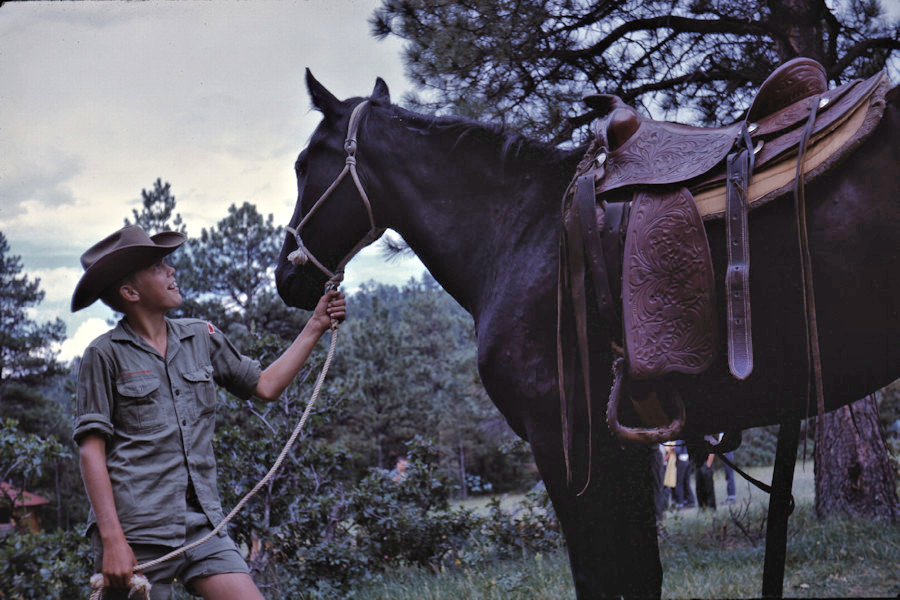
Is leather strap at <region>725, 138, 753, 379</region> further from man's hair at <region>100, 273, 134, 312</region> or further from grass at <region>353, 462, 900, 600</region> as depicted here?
grass at <region>353, 462, 900, 600</region>

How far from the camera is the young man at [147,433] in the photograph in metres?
1.94

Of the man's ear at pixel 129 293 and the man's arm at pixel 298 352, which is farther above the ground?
the man's ear at pixel 129 293

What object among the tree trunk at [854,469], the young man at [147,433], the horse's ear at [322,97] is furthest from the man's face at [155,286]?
the tree trunk at [854,469]

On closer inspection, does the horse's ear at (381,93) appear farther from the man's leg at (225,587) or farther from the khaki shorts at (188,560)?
the man's leg at (225,587)

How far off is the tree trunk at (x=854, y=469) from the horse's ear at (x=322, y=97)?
490 cm

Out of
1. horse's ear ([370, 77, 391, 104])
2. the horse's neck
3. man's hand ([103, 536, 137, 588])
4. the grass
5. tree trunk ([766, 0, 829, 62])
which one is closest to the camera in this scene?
man's hand ([103, 536, 137, 588])

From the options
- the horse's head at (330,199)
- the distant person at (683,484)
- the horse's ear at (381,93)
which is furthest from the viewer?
the distant person at (683,484)

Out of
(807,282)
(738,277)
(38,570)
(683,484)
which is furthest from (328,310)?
(683,484)

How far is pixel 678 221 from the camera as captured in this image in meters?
1.87

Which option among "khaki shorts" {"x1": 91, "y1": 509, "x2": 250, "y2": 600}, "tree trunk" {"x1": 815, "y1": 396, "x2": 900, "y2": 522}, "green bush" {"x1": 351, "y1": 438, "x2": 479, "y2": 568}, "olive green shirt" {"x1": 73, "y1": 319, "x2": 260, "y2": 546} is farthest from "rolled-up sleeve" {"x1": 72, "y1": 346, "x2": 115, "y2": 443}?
"tree trunk" {"x1": 815, "y1": 396, "x2": 900, "y2": 522}

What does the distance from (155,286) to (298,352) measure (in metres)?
0.62

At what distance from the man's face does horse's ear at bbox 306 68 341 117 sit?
1.04 metres

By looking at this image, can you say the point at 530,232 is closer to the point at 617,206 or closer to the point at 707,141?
the point at 617,206

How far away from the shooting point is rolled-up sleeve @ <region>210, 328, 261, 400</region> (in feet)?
8.00
